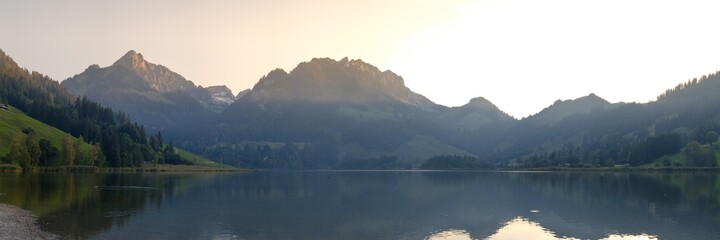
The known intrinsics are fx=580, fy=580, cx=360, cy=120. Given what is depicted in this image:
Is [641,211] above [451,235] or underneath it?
above

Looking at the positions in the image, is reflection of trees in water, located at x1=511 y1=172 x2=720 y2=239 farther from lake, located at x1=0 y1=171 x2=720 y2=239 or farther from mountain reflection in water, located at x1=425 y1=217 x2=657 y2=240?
mountain reflection in water, located at x1=425 y1=217 x2=657 y2=240

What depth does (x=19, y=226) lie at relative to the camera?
6162cm

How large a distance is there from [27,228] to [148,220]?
16.8m

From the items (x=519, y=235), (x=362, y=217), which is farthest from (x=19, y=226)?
(x=519, y=235)

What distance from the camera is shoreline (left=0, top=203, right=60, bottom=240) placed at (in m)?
56.0

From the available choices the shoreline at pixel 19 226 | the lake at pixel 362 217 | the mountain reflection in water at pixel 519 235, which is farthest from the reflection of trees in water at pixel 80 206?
the mountain reflection in water at pixel 519 235

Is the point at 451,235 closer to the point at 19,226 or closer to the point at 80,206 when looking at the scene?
the point at 19,226

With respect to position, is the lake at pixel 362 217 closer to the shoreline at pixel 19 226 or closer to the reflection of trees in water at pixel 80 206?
the reflection of trees in water at pixel 80 206

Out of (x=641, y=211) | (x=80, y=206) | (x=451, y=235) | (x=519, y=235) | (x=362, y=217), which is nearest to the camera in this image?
(x=451, y=235)

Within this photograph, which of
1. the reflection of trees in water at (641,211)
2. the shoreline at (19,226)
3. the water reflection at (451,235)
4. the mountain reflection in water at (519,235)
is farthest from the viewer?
the reflection of trees in water at (641,211)

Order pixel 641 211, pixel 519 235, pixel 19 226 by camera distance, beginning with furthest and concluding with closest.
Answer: pixel 641 211 → pixel 519 235 → pixel 19 226

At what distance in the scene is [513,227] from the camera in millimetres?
78000

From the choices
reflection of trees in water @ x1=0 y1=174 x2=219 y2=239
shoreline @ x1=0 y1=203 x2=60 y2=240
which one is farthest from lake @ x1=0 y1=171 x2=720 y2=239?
shoreline @ x1=0 y1=203 x2=60 y2=240

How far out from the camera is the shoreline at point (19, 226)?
5597 cm
